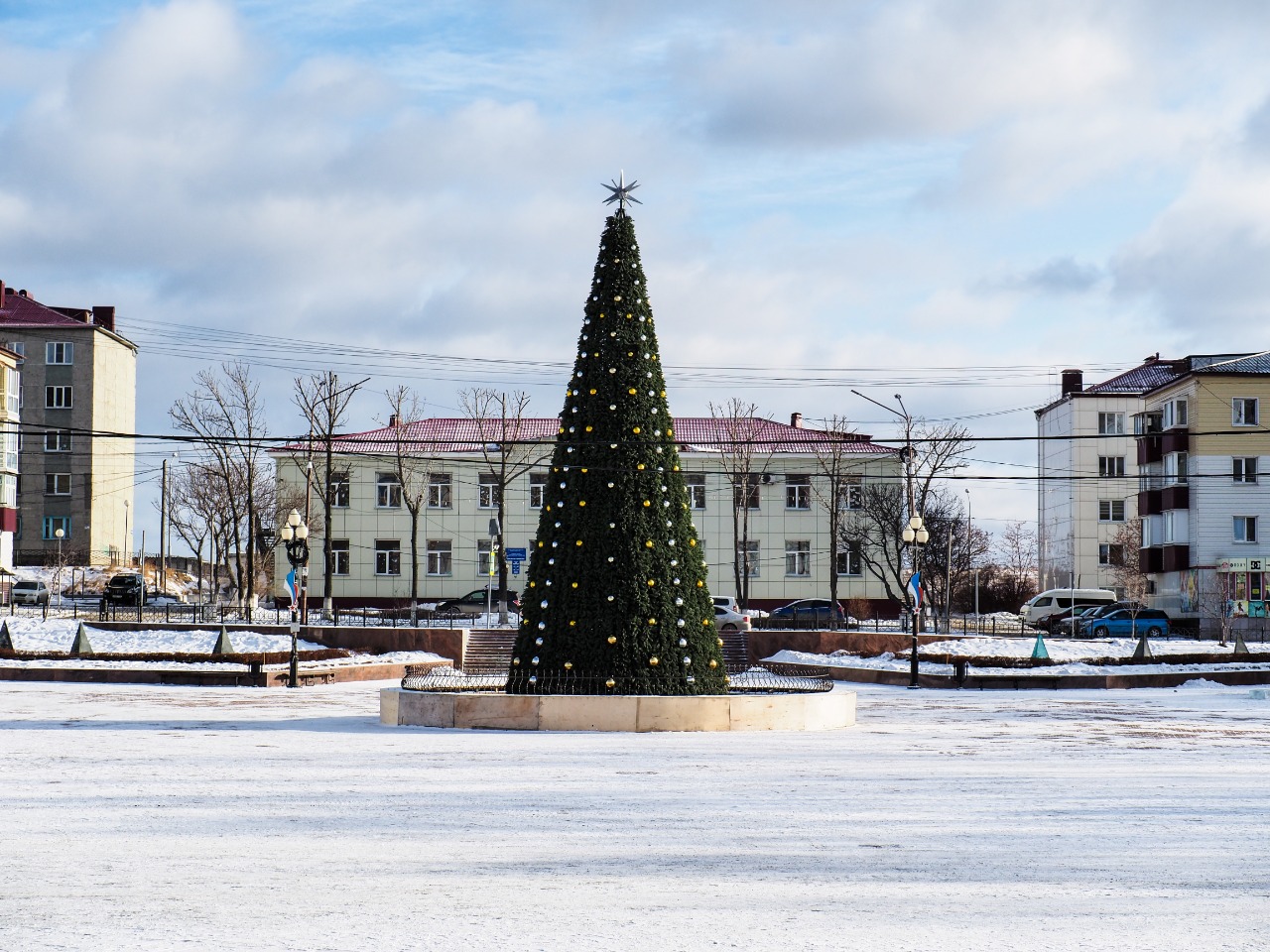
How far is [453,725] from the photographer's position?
65.2 feet

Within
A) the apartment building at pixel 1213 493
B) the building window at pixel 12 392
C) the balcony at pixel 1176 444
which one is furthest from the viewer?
the building window at pixel 12 392

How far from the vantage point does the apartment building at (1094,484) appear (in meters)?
86.4

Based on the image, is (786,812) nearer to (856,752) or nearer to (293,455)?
(856,752)

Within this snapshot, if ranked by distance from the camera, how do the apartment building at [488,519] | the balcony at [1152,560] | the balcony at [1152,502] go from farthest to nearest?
the apartment building at [488,519] < the balcony at [1152,502] < the balcony at [1152,560]

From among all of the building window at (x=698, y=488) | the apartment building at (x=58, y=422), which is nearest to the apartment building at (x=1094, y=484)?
the building window at (x=698, y=488)

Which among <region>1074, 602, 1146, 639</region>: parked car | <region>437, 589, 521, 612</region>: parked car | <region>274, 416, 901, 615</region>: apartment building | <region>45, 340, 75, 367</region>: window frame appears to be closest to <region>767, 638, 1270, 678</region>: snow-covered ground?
<region>1074, 602, 1146, 639</region>: parked car

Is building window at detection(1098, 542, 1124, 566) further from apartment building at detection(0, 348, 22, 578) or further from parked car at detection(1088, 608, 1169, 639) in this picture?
apartment building at detection(0, 348, 22, 578)

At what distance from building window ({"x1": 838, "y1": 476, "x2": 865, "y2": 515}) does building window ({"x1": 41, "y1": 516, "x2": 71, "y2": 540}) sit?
4951 centimetres

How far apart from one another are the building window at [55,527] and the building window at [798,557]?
46.8 metres

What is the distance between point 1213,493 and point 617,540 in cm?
4938

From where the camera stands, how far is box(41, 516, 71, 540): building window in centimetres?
8969

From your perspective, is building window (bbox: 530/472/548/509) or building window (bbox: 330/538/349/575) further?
building window (bbox: 530/472/548/509)

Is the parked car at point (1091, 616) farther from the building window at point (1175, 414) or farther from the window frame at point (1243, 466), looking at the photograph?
the building window at point (1175, 414)

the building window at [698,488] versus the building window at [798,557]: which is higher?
the building window at [698,488]
